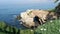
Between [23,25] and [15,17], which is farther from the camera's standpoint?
[15,17]

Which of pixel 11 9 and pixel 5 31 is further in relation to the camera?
pixel 11 9

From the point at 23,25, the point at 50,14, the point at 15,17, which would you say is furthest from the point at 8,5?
the point at 50,14

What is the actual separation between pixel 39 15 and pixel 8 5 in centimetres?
501

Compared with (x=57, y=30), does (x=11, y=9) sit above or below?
below

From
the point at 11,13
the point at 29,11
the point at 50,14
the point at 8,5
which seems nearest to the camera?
the point at 50,14

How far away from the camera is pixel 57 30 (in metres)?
7.66

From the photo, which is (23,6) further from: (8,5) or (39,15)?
(39,15)

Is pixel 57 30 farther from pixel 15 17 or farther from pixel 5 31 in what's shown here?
pixel 15 17

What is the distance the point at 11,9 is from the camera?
18859mm

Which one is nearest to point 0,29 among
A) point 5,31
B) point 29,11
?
point 5,31

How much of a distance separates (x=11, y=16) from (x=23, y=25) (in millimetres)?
2298

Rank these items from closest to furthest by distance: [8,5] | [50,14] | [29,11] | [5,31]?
1. [5,31]
2. [50,14]
3. [29,11]
4. [8,5]

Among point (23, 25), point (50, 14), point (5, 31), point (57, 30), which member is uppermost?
point (5, 31)

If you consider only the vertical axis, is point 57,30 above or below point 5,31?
below
